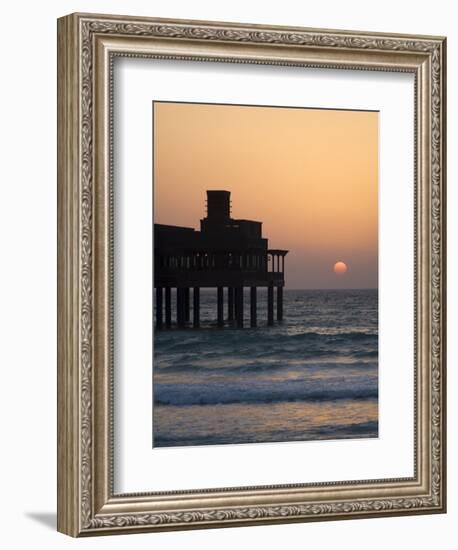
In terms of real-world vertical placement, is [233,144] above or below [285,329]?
above

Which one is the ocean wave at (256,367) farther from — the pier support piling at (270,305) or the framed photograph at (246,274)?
the pier support piling at (270,305)

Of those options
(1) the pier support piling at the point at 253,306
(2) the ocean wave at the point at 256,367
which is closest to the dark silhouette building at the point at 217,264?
(1) the pier support piling at the point at 253,306

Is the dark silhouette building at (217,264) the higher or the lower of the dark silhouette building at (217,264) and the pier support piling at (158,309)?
the higher

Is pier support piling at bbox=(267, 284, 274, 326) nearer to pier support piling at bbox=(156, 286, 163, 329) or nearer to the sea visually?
the sea

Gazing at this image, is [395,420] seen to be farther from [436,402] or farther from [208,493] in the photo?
[208,493]

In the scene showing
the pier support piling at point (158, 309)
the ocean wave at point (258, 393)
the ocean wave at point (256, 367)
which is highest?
the pier support piling at point (158, 309)

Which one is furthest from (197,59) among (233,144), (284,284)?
(284,284)

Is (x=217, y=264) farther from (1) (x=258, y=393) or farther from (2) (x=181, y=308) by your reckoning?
(1) (x=258, y=393)

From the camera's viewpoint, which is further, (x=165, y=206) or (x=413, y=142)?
(x=413, y=142)
